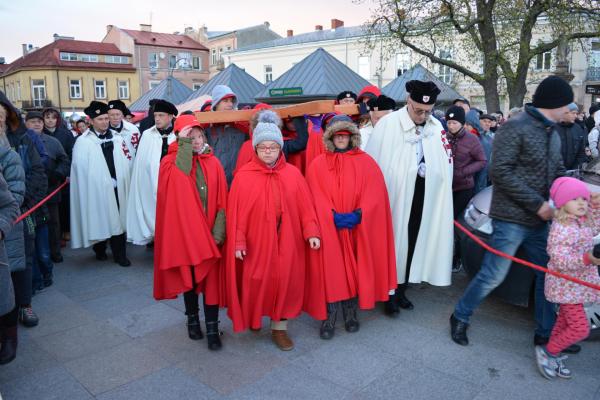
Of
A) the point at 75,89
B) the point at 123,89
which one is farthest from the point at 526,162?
the point at 123,89

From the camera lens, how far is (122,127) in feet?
22.7

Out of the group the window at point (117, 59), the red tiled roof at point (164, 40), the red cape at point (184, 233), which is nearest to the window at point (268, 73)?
the red tiled roof at point (164, 40)

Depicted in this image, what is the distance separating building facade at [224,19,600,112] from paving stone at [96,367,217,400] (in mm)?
28823

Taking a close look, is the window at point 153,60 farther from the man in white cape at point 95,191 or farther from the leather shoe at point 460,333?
the leather shoe at point 460,333

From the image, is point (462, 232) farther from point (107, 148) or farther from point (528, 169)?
point (107, 148)

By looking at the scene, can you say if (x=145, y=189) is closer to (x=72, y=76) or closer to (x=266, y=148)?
(x=266, y=148)

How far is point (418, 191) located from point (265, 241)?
5.37 ft

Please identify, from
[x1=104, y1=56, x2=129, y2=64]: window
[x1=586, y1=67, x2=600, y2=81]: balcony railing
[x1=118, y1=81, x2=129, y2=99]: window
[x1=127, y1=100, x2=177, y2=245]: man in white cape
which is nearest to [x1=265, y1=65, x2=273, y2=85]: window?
[x1=118, y1=81, x2=129, y2=99]: window

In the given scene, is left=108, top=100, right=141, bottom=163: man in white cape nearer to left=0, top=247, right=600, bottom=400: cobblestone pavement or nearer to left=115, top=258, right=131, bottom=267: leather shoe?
left=115, top=258, right=131, bottom=267: leather shoe

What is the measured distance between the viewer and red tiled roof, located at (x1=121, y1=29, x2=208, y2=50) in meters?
56.8

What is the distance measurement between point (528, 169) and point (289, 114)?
2.24 metres

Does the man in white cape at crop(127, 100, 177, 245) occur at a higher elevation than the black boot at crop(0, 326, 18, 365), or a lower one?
higher

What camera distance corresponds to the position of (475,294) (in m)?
3.95

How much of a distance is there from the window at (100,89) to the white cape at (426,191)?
5552 cm
